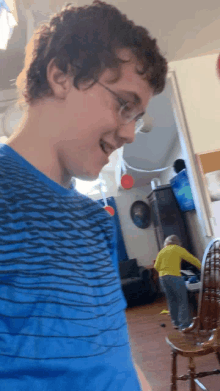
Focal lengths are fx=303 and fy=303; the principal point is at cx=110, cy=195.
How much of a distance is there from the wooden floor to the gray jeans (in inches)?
13.2

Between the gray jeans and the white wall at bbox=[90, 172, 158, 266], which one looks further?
the white wall at bbox=[90, 172, 158, 266]

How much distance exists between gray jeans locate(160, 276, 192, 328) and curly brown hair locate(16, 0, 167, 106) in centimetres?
328

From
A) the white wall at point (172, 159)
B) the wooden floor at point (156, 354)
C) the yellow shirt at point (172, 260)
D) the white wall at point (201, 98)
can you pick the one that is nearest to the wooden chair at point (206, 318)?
the wooden floor at point (156, 354)

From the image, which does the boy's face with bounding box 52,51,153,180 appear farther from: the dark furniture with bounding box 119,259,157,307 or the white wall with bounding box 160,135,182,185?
the dark furniture with bounding box 119,259,157,307

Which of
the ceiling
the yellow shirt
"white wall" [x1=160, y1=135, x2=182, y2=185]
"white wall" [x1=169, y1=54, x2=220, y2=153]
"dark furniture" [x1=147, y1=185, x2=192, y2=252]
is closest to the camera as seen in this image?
the ceiling

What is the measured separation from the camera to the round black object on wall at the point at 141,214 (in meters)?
7.18

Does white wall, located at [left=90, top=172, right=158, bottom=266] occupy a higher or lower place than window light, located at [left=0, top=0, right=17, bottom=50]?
lower

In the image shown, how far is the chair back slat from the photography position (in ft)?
6.34

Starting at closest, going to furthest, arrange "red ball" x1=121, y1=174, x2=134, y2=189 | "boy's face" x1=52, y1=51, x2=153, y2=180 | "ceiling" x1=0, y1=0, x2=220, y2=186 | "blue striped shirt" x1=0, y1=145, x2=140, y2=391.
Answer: "blue striped shirt" x1=0, y1=145, x2=140, y2=391, "boy's face" x1=52, y1=51, x2=153, y2=180, "ceiling" x1=0, y1=0, x2=220, y2=186, "red ball" x1=121, y1=174, x2=134, y2=189

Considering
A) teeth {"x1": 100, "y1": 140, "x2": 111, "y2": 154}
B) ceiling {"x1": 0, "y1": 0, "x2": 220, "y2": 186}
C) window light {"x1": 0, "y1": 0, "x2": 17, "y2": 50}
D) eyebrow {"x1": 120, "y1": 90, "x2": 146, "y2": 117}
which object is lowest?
teeth {"x1": 100, "y1": 140, "x2": 111, "y2": 154}

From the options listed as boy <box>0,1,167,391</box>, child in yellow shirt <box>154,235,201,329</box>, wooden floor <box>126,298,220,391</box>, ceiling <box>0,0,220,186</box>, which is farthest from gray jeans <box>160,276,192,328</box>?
boy <box>0,1,167,391</box>

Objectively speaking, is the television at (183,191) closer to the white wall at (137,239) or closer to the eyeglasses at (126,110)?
the white wall at (137,239)

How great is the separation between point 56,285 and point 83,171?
8.5 inches

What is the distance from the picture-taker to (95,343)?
455 millimetres
